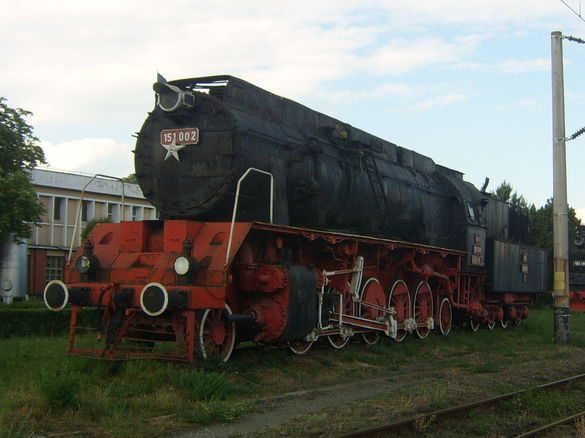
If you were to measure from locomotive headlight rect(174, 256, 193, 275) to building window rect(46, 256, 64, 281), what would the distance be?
30681 millimetres

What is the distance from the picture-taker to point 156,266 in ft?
33.7

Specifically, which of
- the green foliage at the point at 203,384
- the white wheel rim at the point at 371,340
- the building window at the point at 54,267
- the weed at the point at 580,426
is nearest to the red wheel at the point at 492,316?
the white wheel rim at the point at 371,340

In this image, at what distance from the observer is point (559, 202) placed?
718 inches

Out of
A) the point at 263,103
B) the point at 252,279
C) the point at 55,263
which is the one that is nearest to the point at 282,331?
the point at 252,279

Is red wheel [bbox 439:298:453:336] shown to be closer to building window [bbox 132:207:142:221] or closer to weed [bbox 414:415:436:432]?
weed [bbox 414:415:436:432]

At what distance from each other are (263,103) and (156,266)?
379 centimetres

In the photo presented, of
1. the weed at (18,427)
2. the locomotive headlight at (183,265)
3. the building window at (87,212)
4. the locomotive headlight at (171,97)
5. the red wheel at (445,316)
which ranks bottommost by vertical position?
the weed at (18,427)

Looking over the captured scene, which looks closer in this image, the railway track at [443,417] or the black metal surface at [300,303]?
the railway track at [443,417]

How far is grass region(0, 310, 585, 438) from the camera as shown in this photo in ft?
24.9

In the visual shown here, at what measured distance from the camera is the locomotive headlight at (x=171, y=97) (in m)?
11.0

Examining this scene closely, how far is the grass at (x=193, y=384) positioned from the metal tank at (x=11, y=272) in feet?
56.5

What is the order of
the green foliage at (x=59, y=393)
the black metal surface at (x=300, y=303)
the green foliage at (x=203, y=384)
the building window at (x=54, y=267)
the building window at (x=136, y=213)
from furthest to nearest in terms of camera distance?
the building window at (x=136, y=213) → the building window at (x=54, y=267) → the black metal surface at (x=300, y=303) → the green foliage at (x=203, y=384) → the green foliage at (x=59, y=393)

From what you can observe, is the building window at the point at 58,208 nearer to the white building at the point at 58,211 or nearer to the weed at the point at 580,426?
the white building at the point at 58,211

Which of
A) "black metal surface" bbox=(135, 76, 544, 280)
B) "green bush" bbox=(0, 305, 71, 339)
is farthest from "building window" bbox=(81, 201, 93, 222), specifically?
"black metal surface" bbox=(135, 76, 544, 280)
